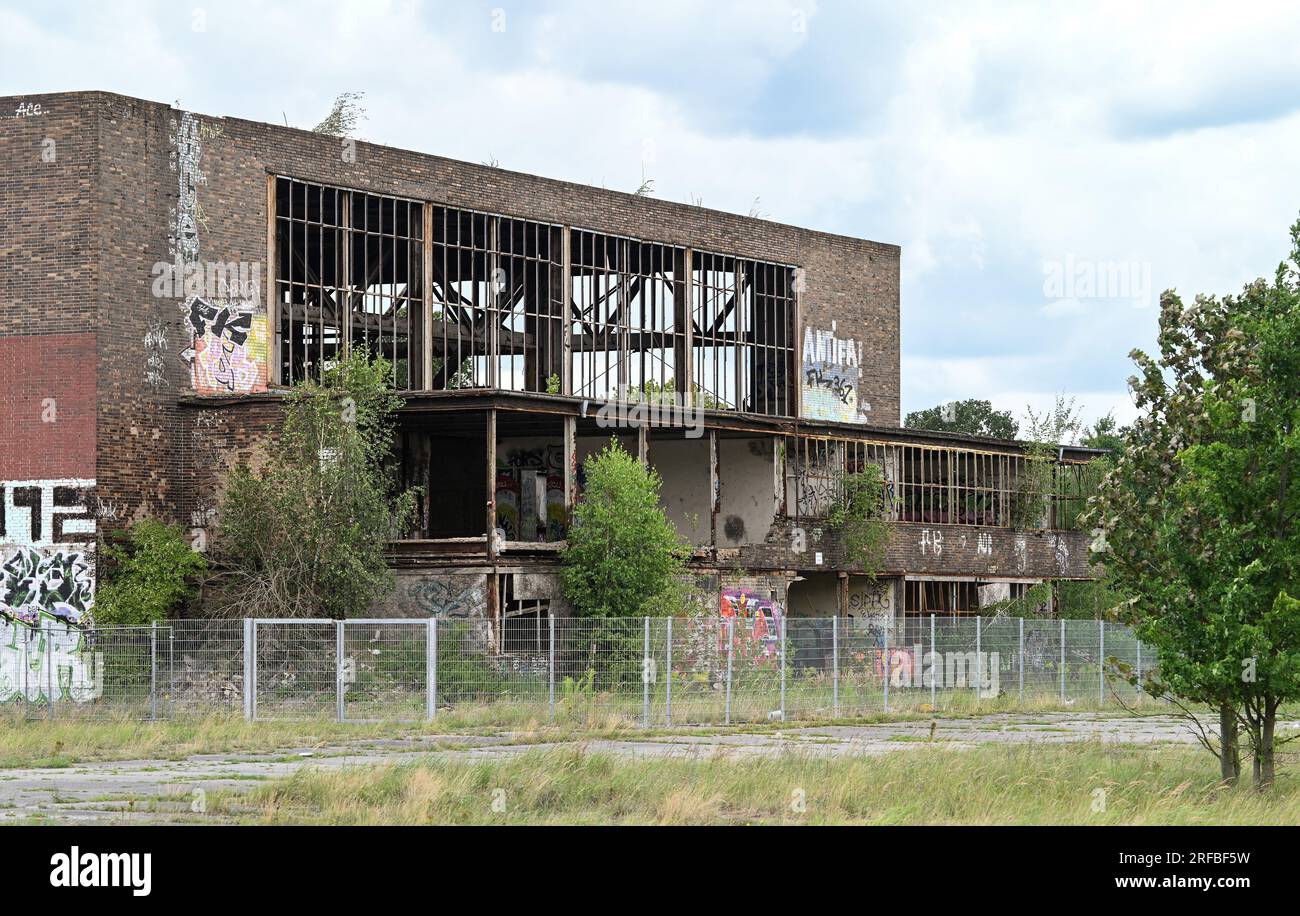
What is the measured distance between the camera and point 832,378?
46906 millimetres

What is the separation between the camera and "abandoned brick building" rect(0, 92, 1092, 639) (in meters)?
32.1

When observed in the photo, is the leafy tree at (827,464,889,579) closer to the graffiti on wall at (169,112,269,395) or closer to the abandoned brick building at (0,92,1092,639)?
the abandoned brick building at (0,92,1092,639)

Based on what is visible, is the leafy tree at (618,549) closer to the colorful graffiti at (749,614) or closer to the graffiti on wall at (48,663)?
the colorful graffiti at (749,614)

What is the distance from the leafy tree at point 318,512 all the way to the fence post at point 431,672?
11.6 ft

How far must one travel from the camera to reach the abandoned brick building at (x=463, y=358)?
3209cm

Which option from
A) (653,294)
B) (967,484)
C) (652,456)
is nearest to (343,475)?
(652,456)

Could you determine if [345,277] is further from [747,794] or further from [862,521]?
[747,794]

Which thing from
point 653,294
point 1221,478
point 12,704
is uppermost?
point 653,294

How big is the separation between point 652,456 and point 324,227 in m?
9.35

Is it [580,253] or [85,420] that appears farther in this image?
[580,253]

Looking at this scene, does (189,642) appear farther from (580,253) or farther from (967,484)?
(967,484)

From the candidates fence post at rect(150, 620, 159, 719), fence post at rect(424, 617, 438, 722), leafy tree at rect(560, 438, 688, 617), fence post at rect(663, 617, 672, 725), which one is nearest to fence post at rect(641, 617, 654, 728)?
fence post at rect(663, 617, 672, 725)

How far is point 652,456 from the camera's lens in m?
40.1
